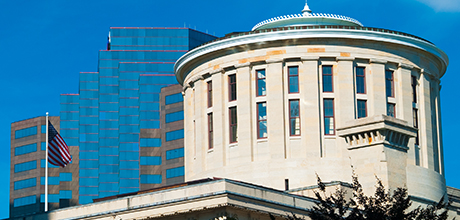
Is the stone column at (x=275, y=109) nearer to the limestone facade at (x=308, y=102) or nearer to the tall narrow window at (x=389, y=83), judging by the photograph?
the limestone facade at (x=308, y=102)

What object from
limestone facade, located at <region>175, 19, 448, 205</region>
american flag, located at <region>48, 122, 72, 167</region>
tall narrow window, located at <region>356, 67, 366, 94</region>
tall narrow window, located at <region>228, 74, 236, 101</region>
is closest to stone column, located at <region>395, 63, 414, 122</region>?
limestone facade, located at <region>175, 19, 448, 205</region>

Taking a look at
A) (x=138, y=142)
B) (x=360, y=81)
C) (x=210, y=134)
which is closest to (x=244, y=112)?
(x=210, y=134)

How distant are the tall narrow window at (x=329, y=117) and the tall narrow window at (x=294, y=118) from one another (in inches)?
85.6

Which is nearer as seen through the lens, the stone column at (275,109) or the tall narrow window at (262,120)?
the stone column at (275,109)

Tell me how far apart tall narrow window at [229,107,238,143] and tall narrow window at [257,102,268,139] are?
76.8 inches

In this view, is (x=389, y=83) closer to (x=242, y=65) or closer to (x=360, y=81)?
(x=360, y=81)

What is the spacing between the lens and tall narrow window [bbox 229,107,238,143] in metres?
83.2

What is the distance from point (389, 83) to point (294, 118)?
8.61m

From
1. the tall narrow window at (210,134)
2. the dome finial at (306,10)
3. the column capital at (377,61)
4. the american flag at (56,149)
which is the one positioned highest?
the dome finial at (306,10)

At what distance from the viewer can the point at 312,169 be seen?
7975cm

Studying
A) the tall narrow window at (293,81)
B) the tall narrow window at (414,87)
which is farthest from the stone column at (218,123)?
the tall narrow window at (414,87)

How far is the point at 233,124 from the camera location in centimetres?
8350

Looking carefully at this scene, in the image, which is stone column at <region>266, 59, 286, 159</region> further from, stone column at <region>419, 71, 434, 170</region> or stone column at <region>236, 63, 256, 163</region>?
stone column at <region>419, 71, 434, 170</region>

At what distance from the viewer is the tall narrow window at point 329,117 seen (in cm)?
8131
